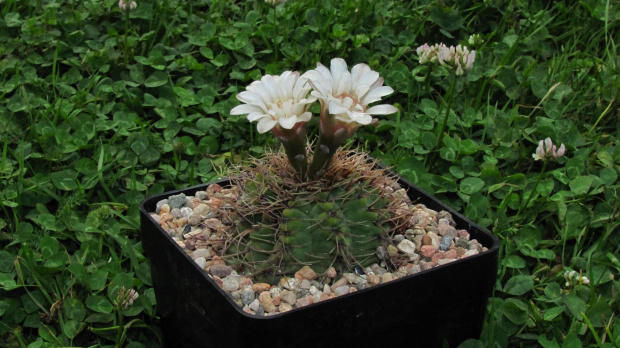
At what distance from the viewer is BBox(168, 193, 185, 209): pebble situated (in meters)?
2.13

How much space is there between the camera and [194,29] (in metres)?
3.28

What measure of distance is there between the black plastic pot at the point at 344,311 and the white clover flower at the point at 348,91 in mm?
376

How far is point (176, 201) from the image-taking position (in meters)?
2.13

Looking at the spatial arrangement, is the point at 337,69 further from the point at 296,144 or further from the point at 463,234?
the point at 463,234

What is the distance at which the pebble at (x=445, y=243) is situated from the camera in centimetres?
198

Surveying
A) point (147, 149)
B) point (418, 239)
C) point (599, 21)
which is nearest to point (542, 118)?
point (599, 21)

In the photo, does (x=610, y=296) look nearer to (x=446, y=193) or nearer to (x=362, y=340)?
(x=446, y=193)

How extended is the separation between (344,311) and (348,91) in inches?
18.6

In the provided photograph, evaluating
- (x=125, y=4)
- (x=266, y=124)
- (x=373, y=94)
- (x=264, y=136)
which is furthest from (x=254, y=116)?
(x=125, y=4)

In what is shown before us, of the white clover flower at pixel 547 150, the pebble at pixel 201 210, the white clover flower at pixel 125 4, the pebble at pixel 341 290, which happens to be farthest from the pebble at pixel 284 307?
the white clover flower at pixel 125 4

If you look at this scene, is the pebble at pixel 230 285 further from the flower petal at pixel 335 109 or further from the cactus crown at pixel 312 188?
the flower petal at pixel 335 109

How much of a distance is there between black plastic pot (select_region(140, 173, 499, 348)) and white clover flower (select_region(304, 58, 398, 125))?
0.38 m

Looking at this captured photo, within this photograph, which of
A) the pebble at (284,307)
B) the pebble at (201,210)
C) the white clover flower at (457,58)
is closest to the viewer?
the pebble at (284,307)

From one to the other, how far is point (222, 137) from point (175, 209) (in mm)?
814
